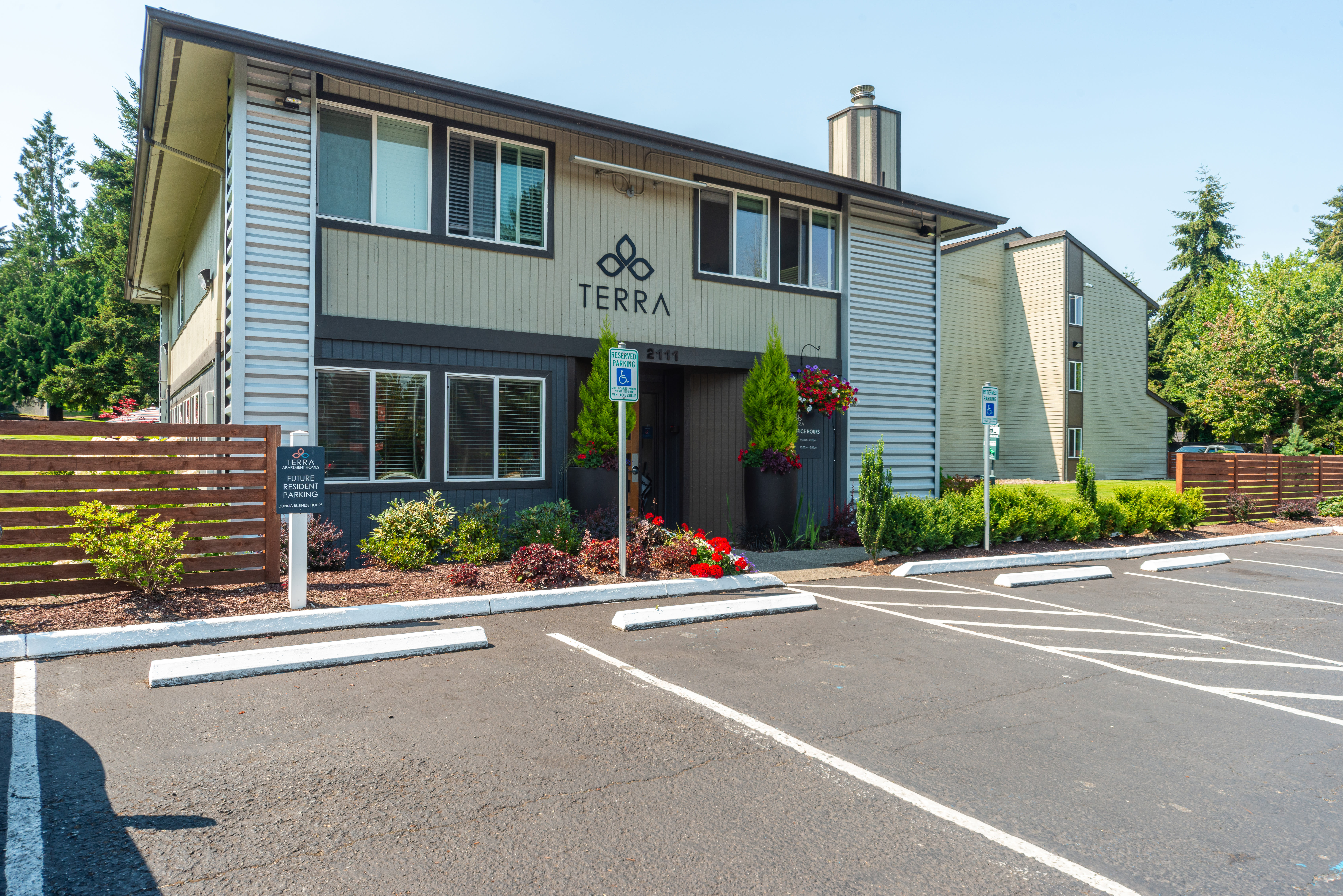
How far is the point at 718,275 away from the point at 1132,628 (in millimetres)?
7761

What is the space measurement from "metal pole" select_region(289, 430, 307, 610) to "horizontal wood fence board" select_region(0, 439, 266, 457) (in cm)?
88

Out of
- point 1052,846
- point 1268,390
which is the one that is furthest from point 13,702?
point 1268,390

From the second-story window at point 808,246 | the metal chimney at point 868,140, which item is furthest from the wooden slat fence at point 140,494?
the metal chimney at point 868,140

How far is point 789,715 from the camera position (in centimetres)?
515

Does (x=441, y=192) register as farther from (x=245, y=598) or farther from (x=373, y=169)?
(x=245, y=598)

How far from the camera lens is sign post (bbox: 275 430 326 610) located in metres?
7.27

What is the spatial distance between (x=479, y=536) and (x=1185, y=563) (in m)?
10.5

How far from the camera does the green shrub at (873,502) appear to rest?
11.4m

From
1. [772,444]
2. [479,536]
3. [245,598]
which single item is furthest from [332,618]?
[772,444]

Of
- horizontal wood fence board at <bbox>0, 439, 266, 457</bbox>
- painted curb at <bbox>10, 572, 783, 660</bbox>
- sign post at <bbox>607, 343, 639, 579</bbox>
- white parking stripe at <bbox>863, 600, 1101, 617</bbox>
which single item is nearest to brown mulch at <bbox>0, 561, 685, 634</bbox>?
painted curb at <bbox>10, 572, 783, 660</bbox>

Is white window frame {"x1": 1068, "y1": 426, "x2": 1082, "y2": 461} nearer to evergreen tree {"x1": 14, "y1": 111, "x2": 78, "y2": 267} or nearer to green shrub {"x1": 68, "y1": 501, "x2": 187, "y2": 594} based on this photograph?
green shrub {"x1": 68, "y1": 501, "x2": 187, "y2": 594}

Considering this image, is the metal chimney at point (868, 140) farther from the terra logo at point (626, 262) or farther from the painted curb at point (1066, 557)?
the painted curb at point (1066, 557)

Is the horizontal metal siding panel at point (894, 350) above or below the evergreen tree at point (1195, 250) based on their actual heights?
below

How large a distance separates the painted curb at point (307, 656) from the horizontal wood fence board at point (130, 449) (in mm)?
2352
